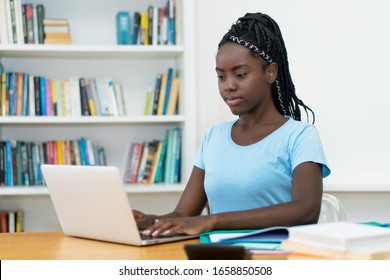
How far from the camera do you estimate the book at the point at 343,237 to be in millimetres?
1118

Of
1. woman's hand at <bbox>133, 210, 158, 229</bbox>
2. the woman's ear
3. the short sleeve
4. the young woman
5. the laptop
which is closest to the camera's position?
the laptop

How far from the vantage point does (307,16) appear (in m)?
3.50

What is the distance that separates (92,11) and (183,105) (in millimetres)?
733

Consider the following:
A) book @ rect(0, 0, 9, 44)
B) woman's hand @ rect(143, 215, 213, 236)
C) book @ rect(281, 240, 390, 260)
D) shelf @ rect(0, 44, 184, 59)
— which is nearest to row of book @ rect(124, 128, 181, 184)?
shelf @ rect(0, 44, 184, 59)

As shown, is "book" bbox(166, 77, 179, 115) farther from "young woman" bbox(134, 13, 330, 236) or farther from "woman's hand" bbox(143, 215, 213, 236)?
"woman's hand" bbox(143, 215, 213, 236)

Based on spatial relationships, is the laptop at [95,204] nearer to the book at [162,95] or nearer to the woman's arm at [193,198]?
the woman's arm at [193,198]

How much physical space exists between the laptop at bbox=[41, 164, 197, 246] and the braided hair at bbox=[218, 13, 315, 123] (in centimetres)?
68

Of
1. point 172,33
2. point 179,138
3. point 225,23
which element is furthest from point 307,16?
point 179,138

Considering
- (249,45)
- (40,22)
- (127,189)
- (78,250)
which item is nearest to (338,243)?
(78,250)

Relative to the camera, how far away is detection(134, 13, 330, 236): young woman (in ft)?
6.24

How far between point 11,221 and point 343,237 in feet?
8.66

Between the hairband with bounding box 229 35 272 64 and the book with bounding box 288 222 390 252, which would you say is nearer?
the book with bounding box 288 222 390 252

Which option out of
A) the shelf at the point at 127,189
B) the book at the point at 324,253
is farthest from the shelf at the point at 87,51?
the book at the point at 324,253
